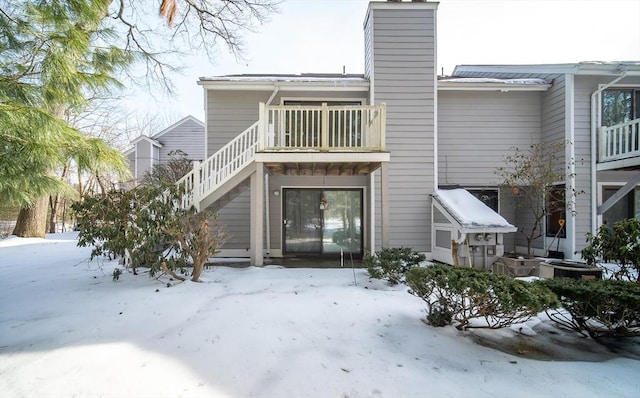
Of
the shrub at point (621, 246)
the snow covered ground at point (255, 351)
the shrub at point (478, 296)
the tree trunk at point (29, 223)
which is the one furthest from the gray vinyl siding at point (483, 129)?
the tree trunk at point (29, 223)

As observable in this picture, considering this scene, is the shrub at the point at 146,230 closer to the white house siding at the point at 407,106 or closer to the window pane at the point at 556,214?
the white house siding at the point at 407,106

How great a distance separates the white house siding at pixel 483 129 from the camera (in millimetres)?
8602

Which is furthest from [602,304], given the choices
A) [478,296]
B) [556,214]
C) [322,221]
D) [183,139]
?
[183,139]

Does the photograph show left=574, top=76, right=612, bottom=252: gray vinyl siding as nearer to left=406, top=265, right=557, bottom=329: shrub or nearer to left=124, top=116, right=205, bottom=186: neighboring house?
left=406, top=265, right=557, bottom=329: shrub

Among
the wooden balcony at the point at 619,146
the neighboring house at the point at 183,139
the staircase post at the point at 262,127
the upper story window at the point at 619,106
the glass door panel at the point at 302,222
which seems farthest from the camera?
the neighboring house at the point at 183,139

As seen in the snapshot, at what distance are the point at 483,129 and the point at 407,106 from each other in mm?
2411

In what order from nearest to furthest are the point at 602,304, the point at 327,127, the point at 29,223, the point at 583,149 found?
the point at 602,304 < the point at 327,127 < the point at 583,149 < the point at 29,223

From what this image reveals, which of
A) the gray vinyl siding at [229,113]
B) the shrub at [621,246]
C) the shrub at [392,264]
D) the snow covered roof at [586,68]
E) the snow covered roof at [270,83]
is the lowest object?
the shrub at [392,264]

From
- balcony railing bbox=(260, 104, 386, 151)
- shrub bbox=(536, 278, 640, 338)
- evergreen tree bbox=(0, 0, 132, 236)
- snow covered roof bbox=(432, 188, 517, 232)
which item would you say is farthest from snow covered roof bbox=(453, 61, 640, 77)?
evergreen tree bbox=(0, 0, 132, 236)

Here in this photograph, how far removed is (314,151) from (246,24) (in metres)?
4.94

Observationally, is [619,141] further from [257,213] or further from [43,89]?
[43,89]

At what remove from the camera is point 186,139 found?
1769 cm

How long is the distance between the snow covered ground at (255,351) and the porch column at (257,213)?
1918mm

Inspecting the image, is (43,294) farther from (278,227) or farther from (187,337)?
(278,227)
